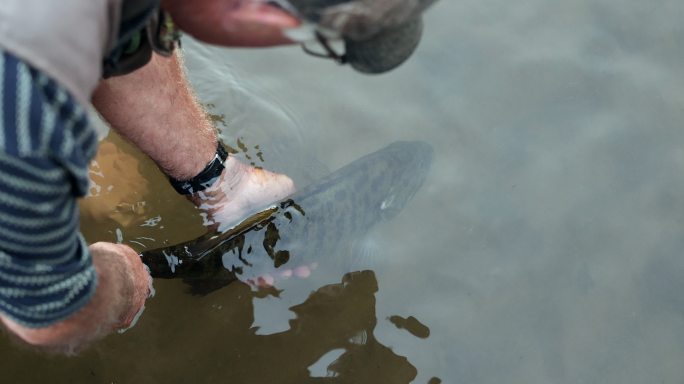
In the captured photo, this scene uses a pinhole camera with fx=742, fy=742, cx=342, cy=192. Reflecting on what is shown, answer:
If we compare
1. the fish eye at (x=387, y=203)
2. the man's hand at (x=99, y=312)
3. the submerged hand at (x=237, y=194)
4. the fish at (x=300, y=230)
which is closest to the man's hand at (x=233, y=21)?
the man's hand at (x=99, y=312)

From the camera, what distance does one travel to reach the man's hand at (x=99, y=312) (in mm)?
2164

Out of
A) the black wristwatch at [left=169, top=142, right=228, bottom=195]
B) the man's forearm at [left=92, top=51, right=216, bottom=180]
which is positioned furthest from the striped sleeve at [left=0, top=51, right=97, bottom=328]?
the black wristwatch at [left=169, top=142, right=228, bottom=195]

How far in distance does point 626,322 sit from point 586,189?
0.72m

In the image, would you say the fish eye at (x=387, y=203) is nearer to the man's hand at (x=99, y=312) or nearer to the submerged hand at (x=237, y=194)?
the submerged hand at (x=237, y=194)

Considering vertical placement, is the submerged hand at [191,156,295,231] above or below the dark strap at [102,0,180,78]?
below

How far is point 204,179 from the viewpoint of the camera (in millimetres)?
3453

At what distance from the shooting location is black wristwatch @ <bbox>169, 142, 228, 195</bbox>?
11.3 ft

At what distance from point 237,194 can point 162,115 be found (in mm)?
593

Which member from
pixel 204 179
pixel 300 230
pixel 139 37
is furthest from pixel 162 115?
pixel 139 37

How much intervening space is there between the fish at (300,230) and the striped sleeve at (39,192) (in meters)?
1.18

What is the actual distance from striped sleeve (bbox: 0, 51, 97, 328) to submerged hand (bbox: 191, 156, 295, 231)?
58.9 inches

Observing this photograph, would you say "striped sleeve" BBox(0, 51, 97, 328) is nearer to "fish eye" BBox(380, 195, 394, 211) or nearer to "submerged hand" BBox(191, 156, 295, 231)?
"submerged hand" BBox(191, 156, 295, 231)

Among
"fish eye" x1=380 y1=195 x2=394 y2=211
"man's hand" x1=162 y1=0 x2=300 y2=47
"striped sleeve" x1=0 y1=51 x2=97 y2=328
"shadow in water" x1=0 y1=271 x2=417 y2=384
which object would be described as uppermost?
"man's hand" x1=162 y1=0 x2=300 y2=47

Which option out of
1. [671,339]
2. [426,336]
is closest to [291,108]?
[426,336]
